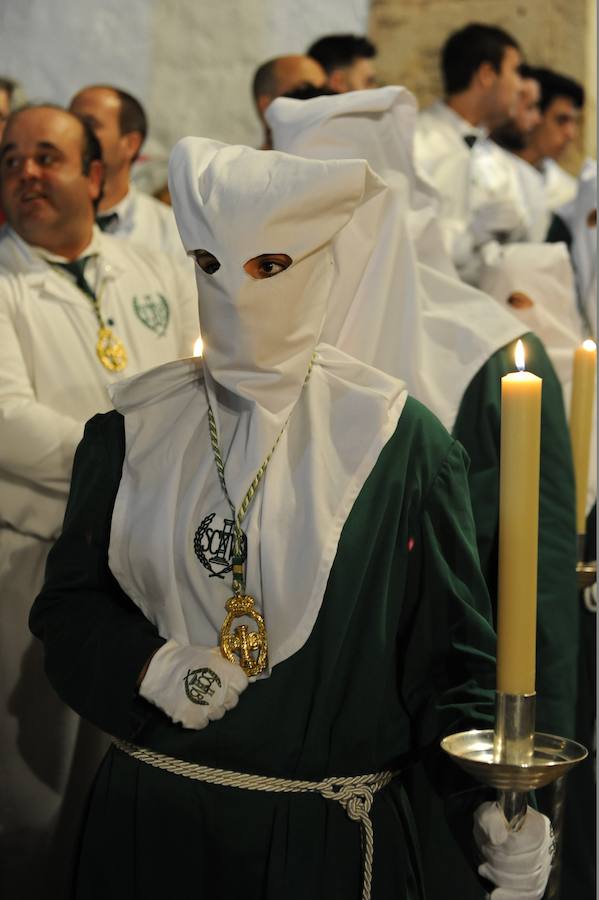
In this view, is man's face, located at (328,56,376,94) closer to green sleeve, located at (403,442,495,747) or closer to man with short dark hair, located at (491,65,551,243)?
man with short dark hair, located at (491,65,551,243)

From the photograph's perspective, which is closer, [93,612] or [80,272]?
[93,612]

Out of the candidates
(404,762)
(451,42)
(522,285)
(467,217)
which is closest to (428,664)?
(404,762)

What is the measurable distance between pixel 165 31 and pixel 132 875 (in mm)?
4088

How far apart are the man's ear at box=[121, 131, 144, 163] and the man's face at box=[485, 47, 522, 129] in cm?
207

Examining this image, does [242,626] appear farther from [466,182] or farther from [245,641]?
[466,182]

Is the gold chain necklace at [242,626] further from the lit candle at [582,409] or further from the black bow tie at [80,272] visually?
the black bow tie at [80,272]

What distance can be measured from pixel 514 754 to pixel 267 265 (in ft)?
2.31

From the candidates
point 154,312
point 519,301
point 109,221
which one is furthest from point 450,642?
point 519,301

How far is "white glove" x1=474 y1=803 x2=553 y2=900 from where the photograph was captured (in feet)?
4.58

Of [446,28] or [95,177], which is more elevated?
[446,28]

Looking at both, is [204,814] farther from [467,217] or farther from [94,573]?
[467,217]

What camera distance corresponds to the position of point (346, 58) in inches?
205

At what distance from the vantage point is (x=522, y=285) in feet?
13.3

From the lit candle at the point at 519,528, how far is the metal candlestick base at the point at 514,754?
0.02 metres
